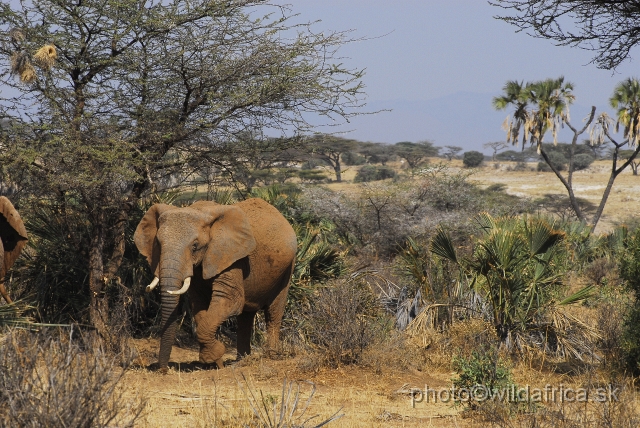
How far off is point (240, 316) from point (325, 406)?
3598mm

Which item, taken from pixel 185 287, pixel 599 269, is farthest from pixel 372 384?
pixel 599 269

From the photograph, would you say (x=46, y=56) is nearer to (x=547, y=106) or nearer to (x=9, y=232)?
(x=9, y=232)

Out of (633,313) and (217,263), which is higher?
(217,263)

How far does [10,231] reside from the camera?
8523mm

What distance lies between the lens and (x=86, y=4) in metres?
11.9

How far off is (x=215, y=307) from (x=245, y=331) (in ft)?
4.66

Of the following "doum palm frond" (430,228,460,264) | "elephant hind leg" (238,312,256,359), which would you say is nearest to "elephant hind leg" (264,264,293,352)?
"elephant hind leg" (238,312,256,359)

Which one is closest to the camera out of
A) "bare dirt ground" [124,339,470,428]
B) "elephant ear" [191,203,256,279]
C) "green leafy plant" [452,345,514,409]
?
"bare dirt ground" [124,339,470,428]

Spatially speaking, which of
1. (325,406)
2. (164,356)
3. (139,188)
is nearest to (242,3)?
(139,188)

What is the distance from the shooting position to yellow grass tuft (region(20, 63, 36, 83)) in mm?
10664

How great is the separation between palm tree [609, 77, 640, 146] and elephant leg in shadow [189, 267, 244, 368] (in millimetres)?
26875

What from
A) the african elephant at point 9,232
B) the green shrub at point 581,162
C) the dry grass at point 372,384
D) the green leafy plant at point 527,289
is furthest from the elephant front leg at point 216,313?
the green shrub at point 581,162

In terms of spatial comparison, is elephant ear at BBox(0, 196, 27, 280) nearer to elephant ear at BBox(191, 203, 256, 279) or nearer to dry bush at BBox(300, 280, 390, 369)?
elephant ear at BBox(191, 203, 256, 279)

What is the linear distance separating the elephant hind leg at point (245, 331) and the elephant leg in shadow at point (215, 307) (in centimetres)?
99
